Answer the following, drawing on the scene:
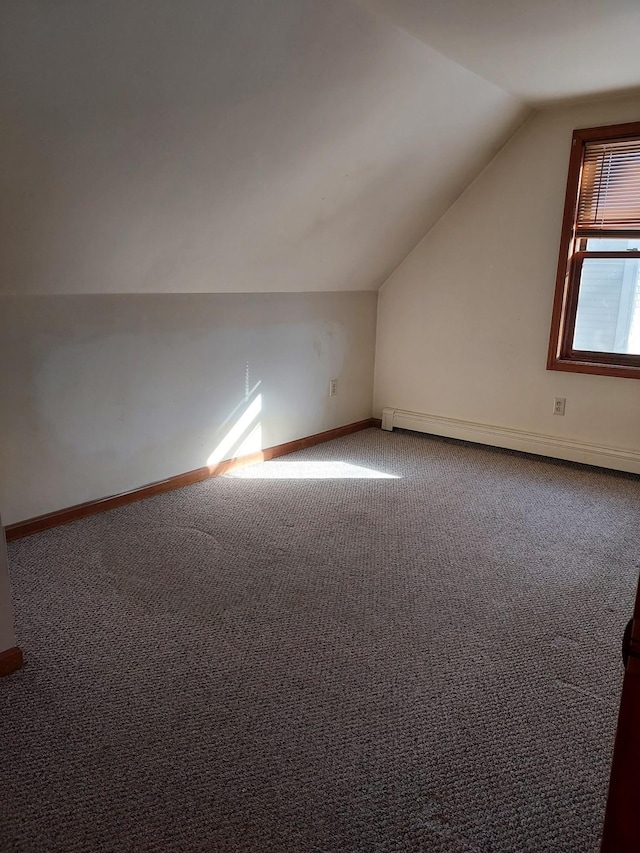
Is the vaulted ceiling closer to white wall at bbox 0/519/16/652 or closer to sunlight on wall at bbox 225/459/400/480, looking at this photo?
sunlight on wall at bbox 225/459/400/480

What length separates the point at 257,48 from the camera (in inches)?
89.3

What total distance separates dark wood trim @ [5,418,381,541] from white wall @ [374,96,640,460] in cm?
74

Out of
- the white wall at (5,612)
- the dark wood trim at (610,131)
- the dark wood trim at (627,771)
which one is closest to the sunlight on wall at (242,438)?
the white wall at (5,612)

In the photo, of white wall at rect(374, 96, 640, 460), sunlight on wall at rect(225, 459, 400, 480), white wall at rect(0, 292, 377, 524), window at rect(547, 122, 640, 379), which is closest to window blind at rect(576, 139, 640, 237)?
window at rect(547, 122, 640, 379)

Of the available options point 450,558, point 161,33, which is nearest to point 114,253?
point 161,33

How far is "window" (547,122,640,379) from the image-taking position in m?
3.64

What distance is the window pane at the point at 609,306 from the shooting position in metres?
3.80

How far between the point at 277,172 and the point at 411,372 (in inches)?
81.9

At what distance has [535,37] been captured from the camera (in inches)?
105

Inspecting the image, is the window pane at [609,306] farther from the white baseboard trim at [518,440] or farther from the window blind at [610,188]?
the white baseboard trim at [518,440]

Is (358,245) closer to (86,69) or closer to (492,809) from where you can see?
(86,69)

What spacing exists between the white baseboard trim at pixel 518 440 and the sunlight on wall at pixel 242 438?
119 centimetres

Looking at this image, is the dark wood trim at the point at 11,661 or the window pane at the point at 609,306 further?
the window pane at the point at 609,306

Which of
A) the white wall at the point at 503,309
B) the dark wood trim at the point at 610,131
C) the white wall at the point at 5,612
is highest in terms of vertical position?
the dark wood trim at the point at 610,131
